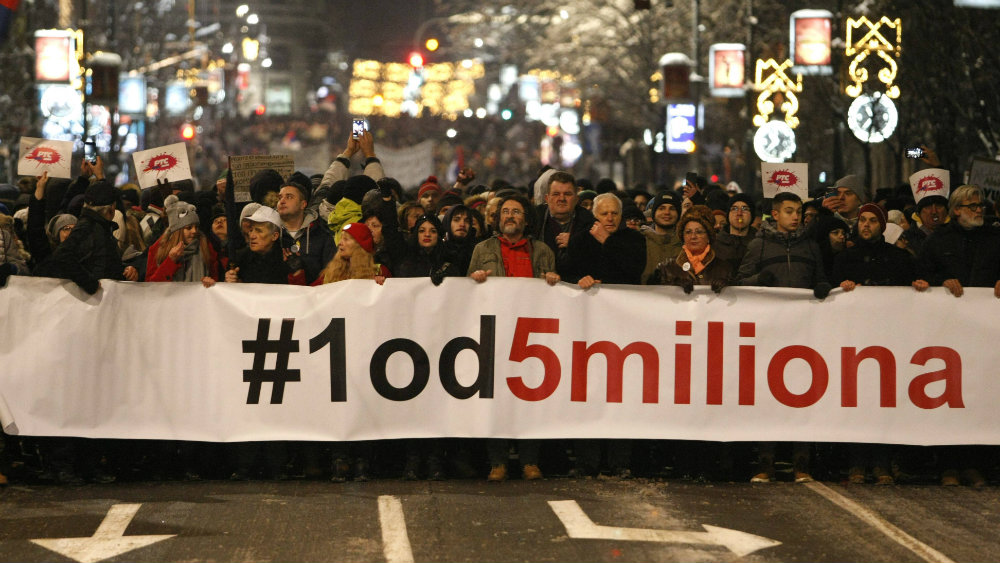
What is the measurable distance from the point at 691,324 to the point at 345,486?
2.50 meters

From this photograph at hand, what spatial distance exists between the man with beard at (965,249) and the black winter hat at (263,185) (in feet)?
15.5

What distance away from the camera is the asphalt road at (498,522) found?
28.7ft

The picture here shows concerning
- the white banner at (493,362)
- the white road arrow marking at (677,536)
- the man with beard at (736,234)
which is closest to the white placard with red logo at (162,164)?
the white banner at (493,362)

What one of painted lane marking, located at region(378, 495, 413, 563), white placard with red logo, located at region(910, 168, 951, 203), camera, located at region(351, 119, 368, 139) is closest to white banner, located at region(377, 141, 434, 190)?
camera, located at region(351, 119, 368, 139)

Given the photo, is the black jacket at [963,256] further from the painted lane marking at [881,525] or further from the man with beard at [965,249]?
the painted lane marking at [881,525]

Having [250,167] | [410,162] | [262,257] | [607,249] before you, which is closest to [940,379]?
[607,249]

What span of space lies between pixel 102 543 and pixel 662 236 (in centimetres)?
480

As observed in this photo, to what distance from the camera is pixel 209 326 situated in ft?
36.2

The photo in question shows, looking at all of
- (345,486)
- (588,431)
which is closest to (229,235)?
(345,486)

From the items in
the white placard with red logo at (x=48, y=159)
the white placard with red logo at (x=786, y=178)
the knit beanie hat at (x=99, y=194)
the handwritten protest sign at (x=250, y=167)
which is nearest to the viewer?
the knit beanie hat at (x=99, y=194)

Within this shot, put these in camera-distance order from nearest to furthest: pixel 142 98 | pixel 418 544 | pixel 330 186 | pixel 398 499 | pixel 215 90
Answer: pixel 418 544 < pixel 398 499 < pixel 330 186 < pixel 142 98 < pixel 215 90

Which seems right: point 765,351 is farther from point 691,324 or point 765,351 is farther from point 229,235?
point 229,235

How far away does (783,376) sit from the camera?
1111cm

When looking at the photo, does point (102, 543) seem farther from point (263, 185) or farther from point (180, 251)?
point (263, 185)
